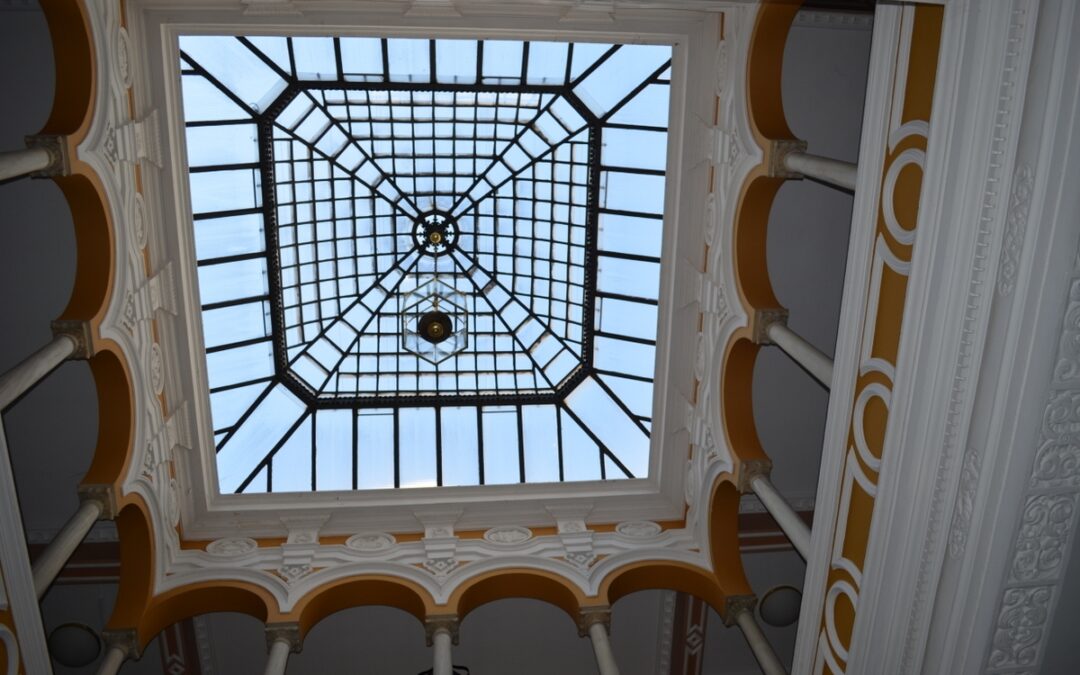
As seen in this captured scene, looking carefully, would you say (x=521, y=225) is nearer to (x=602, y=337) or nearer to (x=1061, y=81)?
(x=602, y=337)

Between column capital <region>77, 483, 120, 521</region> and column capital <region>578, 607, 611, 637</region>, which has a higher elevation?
column capital <region>77, 483, 120, 521</region>

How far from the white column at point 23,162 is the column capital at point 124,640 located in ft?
19.4

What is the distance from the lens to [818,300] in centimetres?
1340

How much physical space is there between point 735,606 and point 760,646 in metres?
0.89

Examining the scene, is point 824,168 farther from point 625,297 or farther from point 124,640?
point 124,640

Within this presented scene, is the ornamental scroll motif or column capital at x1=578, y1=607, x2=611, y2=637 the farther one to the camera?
column capital at x1=578, y1=607, x2=611, y2=637

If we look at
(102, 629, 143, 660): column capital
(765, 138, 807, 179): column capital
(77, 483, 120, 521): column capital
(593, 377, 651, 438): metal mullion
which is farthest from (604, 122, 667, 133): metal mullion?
(102, 629, 143, 660): column capital

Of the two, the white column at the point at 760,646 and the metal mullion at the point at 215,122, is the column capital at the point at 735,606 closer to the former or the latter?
the white column at the point at 760,646

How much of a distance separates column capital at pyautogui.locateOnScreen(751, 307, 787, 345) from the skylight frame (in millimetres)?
2181

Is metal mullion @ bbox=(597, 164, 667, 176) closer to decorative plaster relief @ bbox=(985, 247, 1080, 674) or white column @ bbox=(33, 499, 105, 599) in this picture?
decorative plaster relief @ bbox=(985, 247, 1080, 674)

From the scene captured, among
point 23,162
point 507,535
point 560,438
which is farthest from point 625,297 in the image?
point 23,162

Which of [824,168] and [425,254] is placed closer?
[824,168]

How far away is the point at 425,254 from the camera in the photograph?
591 inches

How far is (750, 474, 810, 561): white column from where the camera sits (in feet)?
34.5
